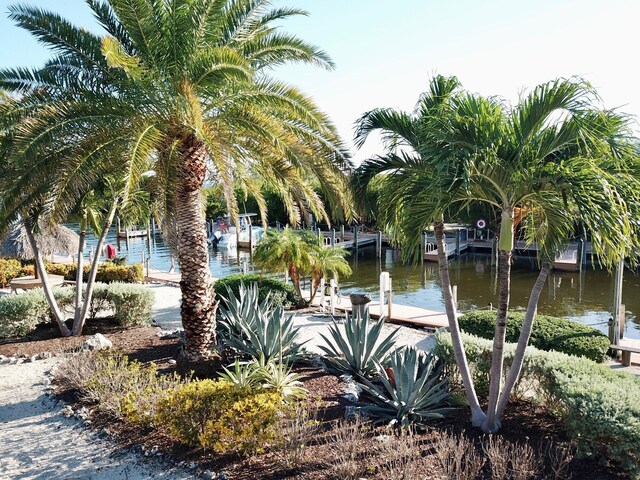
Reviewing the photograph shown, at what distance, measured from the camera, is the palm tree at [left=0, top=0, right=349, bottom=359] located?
7.02m

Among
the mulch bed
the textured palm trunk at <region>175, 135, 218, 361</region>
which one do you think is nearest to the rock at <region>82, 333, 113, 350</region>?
the mulch bed

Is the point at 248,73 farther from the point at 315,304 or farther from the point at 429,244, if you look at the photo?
the point at 429,244

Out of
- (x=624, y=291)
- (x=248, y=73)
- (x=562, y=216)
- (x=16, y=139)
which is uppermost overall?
(x=248, y=73)

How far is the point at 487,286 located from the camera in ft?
82.6

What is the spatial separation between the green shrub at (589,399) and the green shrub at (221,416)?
120 inches

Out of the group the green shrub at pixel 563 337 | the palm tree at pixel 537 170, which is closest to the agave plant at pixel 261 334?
the palm tree at pixel 537 170

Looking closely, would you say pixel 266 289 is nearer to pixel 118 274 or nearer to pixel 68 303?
pixel 68 303

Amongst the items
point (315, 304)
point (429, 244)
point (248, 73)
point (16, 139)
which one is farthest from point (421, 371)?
point (429, 244)

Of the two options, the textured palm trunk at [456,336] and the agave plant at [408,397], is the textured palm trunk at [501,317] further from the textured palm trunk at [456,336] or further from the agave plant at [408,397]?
the agave plant at [408,397]

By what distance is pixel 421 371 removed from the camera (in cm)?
655

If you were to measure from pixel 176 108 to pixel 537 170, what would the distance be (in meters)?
5.00

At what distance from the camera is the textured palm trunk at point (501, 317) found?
5.11m

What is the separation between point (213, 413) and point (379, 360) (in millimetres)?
2822

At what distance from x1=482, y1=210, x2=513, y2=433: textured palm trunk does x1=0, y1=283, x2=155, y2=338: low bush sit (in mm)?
8411
